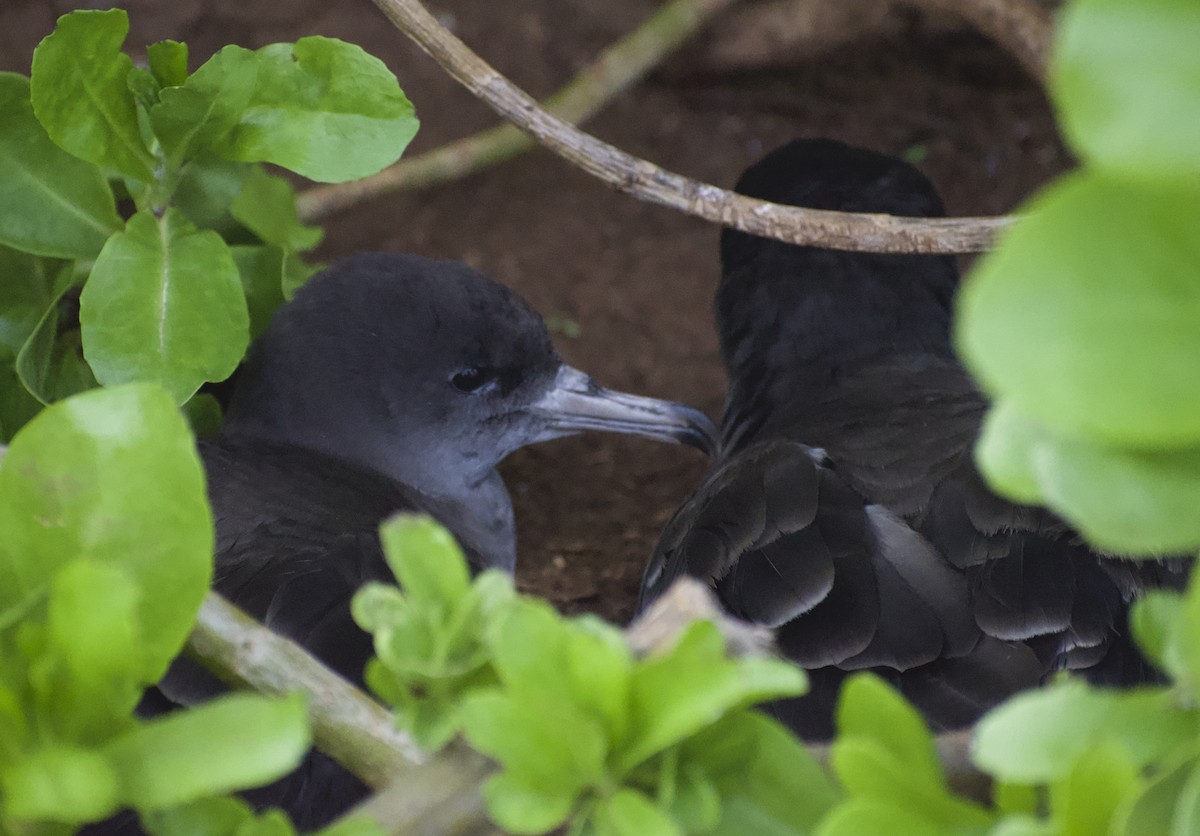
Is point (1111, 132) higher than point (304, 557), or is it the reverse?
point (1111, 132)

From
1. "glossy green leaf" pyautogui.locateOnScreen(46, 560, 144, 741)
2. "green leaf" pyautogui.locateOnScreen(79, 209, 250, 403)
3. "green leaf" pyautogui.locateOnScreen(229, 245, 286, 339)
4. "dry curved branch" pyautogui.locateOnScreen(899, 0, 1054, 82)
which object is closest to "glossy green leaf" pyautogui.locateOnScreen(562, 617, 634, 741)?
"glossy green leaf" pyautogui.locateOnScreen(46, 560, 144, 741)

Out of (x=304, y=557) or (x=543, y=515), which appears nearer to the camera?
(x=304, y=557)

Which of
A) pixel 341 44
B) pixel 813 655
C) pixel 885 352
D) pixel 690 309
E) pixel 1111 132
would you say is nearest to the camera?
pixel 1111 132

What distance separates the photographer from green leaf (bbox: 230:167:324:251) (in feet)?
6.47

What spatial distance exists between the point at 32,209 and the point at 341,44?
1.40ft

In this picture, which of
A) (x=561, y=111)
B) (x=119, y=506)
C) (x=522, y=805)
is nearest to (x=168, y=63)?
(x=119, y=506)

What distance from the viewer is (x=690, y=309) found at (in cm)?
316

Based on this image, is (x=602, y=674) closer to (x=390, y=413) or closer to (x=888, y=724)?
(x=888, y=724)

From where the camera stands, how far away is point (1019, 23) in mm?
3020

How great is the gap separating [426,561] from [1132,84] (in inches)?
15.8

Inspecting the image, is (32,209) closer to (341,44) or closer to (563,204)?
(341,44)

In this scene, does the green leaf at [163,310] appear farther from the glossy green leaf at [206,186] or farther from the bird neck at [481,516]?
the bird neck at [481,516]

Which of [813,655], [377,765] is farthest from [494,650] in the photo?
[813,655]

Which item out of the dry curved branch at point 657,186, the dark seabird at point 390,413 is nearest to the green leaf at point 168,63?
the dry curved branch at point 657,186
